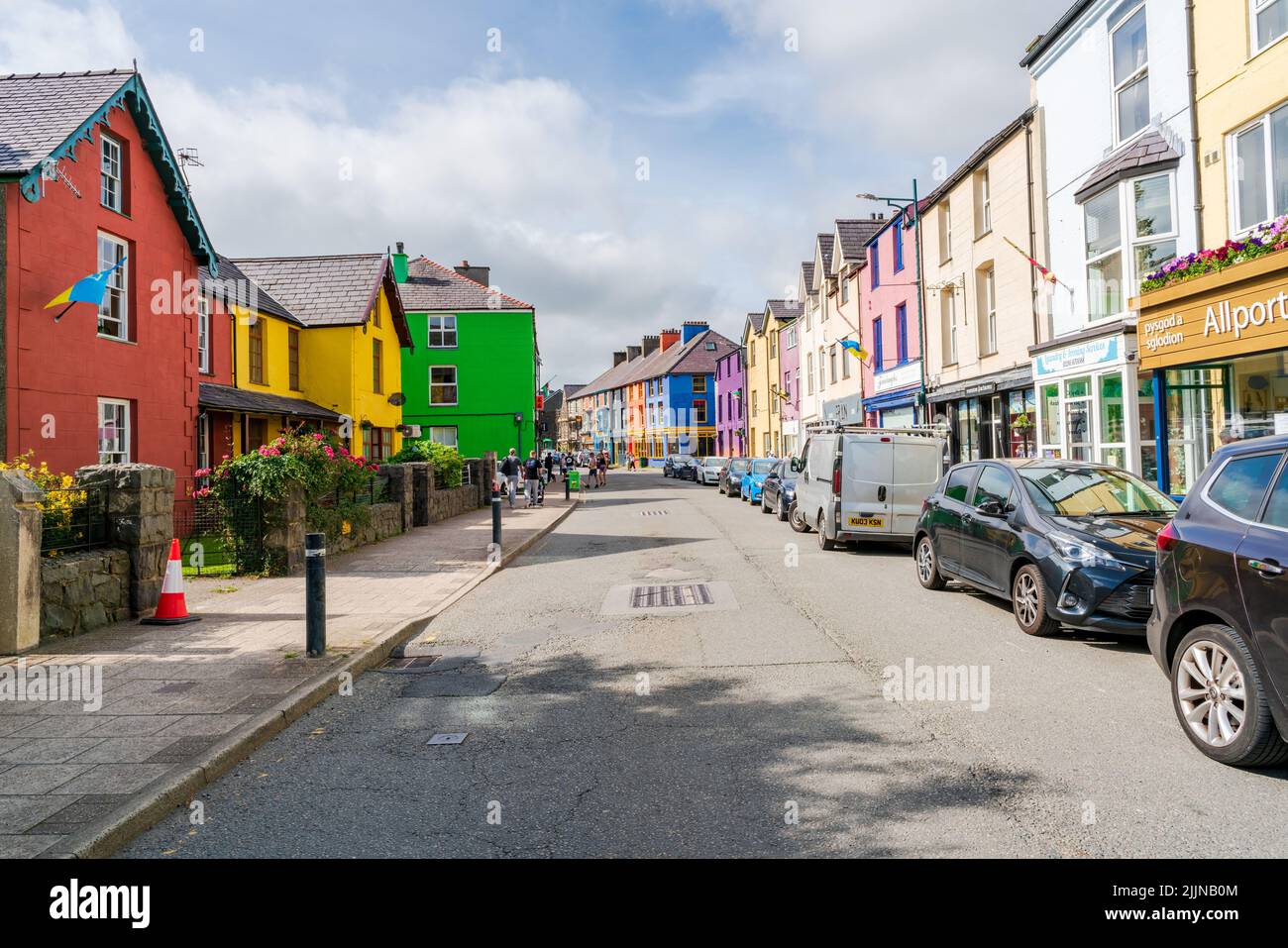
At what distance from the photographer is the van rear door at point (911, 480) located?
14.4 meters

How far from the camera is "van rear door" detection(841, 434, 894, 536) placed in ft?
47.4

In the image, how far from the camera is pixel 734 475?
33.4 metres

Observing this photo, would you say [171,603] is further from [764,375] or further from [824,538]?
[764,375]

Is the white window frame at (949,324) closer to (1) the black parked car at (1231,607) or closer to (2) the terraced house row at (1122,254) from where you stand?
(2) the terraced house row at (1122,254)

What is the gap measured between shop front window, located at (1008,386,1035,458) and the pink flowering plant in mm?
5670

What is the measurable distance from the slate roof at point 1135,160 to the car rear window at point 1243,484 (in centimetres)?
1070

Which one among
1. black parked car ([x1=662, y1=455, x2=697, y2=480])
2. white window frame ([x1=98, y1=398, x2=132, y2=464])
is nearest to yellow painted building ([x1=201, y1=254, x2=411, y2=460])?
white window frame ([x1=98, y1=398, x2=132, y2=464])

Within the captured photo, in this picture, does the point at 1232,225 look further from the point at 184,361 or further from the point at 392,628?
the point at 184,361

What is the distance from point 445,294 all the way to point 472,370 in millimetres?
3949

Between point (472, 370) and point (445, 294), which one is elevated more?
point (445, 294)

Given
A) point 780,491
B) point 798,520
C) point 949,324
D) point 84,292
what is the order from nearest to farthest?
point 84,292 < point 798,520 < point 780,491 < point 949,324

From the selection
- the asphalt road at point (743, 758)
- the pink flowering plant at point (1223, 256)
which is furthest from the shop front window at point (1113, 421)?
the asphalt road at point (743, 758)

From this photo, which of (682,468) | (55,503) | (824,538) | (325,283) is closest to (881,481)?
(824,538)
